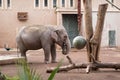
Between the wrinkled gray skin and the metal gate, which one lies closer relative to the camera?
the wrinkled gray skin

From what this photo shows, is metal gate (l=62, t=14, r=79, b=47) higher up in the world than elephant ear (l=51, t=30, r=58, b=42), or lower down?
lower down

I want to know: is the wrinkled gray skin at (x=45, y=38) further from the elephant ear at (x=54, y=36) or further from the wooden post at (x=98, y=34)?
the wooden post at (x=98, y=34)

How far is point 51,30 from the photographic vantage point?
14.4 m

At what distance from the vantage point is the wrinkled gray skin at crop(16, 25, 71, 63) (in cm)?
1426

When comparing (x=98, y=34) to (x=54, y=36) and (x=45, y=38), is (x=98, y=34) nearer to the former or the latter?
(x=54, y=36)

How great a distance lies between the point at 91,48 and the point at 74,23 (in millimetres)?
21428

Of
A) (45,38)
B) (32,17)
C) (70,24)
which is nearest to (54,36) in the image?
(45,38)

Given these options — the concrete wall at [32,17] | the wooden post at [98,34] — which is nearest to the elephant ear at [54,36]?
the wooden post at [98,34]

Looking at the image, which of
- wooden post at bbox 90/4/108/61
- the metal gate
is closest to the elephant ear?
wooden post at bbox 90/4/108/61

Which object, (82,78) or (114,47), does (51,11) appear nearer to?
(114,47)

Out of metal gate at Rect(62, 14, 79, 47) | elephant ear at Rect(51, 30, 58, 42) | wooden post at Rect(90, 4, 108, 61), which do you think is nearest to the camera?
wooden post at Rect(90, 4, 108, 61)

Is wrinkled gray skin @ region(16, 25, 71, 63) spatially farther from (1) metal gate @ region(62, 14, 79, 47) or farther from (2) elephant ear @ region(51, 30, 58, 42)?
(1) metal gate @ region(62, 14, 79, 47)

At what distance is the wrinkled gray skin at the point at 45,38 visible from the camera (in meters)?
14.3

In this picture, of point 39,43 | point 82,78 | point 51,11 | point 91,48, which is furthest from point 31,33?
point 51,11
